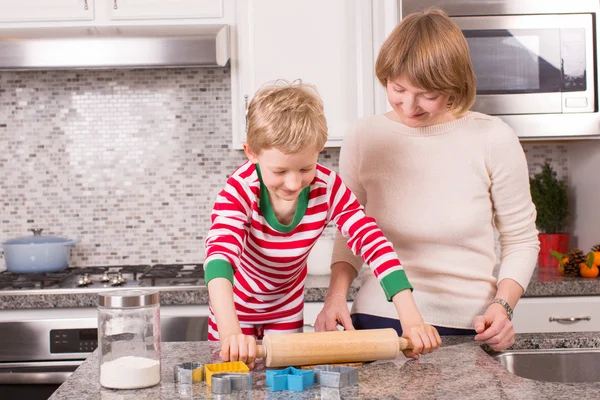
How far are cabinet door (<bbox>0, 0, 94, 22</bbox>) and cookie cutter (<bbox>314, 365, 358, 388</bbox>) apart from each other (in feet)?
6.57

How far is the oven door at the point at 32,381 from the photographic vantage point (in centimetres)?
234

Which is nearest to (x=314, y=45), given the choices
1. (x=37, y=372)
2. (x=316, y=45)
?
(x=316, y=45)

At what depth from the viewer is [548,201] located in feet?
9.66

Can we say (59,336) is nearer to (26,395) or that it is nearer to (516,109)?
(26,395)

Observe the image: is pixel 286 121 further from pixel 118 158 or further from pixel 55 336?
pixel 118 158

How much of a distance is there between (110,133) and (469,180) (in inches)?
74.8

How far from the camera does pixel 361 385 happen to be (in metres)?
1.08

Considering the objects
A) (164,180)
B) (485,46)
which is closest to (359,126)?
(485,46)

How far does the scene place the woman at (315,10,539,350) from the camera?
144 centimetres

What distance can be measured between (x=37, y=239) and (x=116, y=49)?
0.82 m

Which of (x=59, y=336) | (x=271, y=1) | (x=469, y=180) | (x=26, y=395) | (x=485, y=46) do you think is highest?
(x=271, y=1)

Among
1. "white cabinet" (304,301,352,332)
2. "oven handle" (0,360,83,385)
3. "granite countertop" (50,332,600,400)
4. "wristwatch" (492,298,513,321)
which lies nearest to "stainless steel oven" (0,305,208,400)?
"oven handle" (0,360,83,385)

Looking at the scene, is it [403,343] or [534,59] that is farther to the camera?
[534,59]

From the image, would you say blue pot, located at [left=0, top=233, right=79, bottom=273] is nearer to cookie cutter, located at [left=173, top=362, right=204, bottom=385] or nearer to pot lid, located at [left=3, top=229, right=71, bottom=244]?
pot lid, located at [left=3, top=229, right=71, bottom=244]
